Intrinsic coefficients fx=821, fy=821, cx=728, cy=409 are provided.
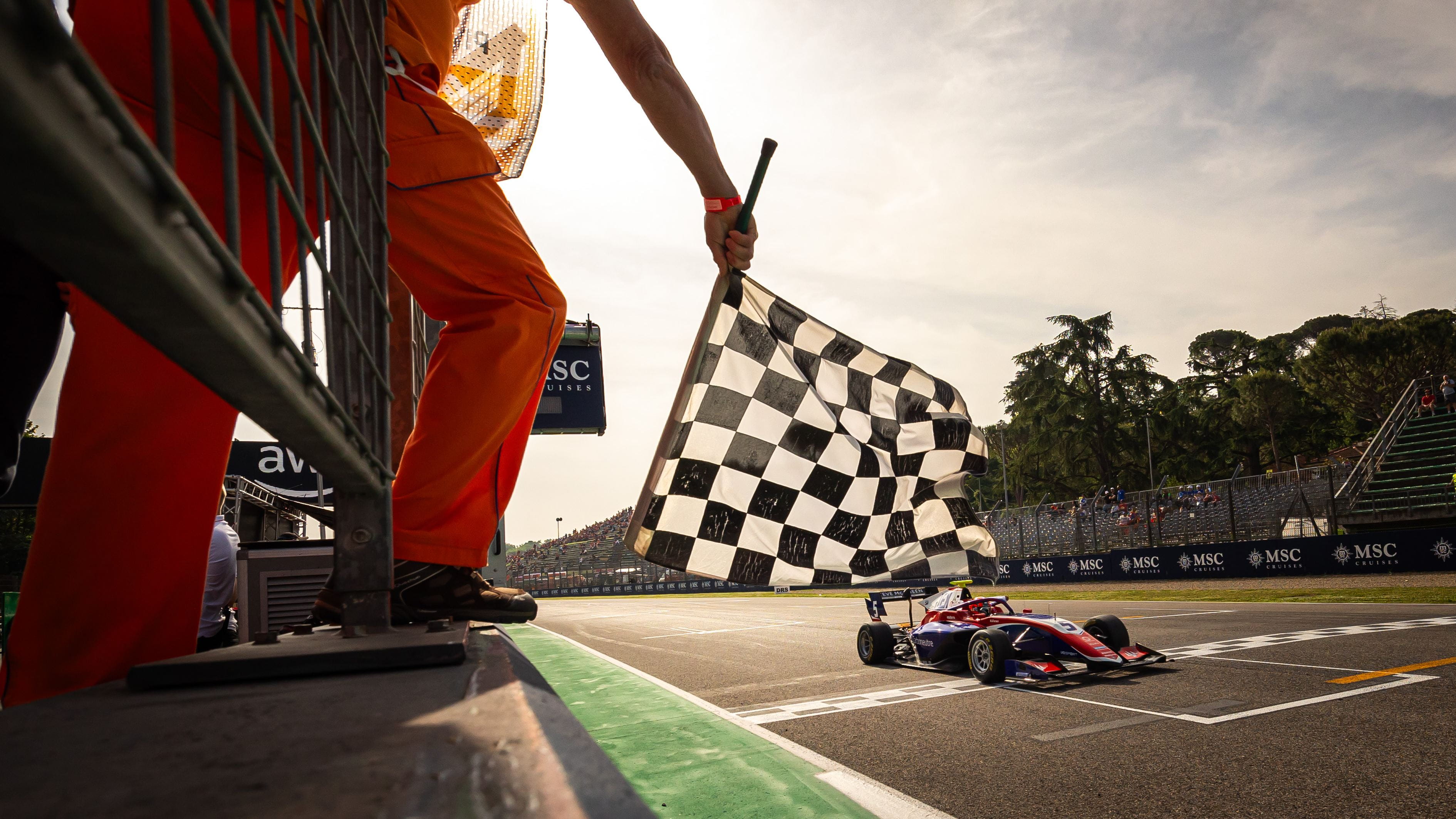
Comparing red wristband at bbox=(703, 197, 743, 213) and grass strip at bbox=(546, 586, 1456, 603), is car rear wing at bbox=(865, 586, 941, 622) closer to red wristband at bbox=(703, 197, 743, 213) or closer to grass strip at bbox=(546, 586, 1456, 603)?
red wristband at bbox=(703, 197, 743, 213)

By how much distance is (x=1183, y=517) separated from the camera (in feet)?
Result: 67.3

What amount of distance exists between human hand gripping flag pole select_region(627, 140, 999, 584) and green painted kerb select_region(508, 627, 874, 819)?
474 millimetres

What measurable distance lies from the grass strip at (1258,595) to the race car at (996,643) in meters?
5.31

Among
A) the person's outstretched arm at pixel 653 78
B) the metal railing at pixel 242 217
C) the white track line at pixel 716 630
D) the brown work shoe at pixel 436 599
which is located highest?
the person's outstretched arm at pixel 653 78

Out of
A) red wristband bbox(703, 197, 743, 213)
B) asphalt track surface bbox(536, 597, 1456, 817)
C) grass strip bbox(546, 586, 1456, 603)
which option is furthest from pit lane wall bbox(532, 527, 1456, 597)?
red wristband bbox(703, 197, 743, 213)

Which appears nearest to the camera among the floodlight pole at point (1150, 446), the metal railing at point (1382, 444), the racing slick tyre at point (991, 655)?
the racing slick tyre at point (991, 655)

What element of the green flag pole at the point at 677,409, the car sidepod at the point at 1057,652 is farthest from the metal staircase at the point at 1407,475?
the green flag pole at the point at 677,409

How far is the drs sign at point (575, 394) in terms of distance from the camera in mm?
13703

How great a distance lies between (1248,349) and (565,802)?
52132 mm

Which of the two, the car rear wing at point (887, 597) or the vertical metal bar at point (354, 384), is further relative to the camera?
the car rear wing at point (887, 597)

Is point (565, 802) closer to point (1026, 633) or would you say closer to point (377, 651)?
point (377, 651)

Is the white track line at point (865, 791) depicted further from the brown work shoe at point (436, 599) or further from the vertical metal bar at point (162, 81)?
the vertical metal bar at point (162, 81)

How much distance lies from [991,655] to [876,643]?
4.00ft

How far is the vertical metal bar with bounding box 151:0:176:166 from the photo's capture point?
0.37 meters
